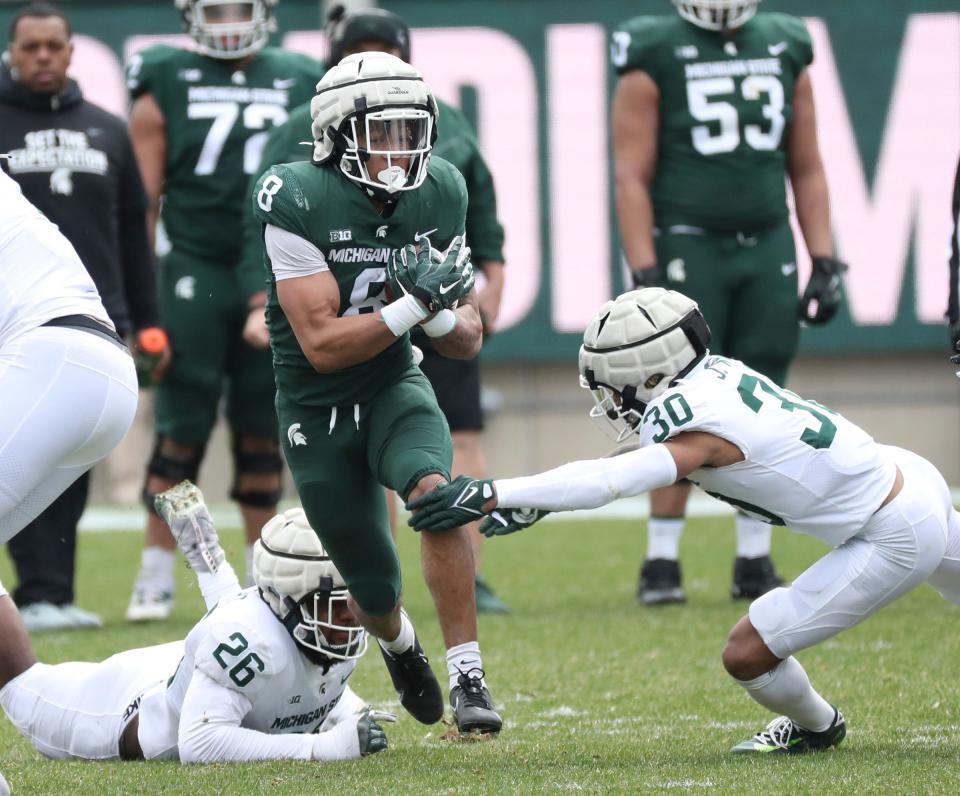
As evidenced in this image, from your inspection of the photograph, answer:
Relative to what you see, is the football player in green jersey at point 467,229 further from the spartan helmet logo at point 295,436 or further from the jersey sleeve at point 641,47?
the spartan helmet logo at point 295,436

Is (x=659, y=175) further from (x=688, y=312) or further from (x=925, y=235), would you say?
(x=925, y=235)

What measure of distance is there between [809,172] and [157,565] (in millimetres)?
2787

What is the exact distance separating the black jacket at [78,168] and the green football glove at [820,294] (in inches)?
92.2

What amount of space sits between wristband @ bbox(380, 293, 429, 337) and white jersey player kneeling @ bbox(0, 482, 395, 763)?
571 millimetres

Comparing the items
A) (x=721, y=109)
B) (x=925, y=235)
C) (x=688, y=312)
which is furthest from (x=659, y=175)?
(x=925, y=235)

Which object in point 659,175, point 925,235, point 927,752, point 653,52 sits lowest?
point 925,235

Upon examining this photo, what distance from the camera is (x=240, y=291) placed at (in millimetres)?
6652

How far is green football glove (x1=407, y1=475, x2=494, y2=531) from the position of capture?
376cm

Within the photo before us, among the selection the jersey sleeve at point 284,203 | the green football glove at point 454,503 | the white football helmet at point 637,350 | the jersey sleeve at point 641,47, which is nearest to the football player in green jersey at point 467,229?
the jersey sleeve at point 641,47

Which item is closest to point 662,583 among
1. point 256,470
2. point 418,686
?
point 256,470

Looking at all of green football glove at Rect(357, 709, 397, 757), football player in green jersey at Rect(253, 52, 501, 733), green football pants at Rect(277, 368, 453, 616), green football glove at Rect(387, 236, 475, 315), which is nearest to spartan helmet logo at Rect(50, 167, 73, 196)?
football player in green jersey at Rect(253, 52, 501, 733)

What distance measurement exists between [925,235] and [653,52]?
16.8 feet

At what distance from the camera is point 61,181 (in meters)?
6.33

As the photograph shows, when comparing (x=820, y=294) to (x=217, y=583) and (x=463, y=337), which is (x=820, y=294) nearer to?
(x=463, y=337)
